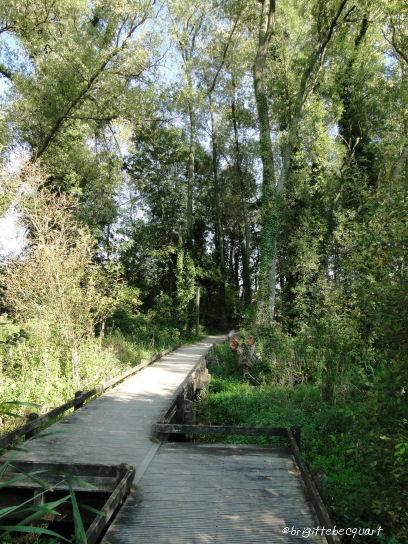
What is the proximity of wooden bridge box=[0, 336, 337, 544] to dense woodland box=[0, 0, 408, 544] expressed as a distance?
2.66 feet

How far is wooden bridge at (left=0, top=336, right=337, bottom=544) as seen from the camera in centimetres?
392

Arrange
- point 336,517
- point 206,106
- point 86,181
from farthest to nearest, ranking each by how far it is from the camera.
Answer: point 206,106, point 86,181, point 336,517

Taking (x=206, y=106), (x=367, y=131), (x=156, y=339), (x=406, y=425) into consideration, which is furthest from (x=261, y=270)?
(x=206, y=106)

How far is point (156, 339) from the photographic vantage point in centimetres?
2173

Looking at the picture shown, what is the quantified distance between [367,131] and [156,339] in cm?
1513

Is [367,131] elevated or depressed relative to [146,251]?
elevated

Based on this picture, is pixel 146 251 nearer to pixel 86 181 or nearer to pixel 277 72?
pixel 86 181

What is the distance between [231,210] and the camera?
3391 cm

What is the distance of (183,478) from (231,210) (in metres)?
29.8

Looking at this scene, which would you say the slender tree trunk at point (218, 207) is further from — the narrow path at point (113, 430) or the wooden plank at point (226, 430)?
the wooden plank at point (226, 430)

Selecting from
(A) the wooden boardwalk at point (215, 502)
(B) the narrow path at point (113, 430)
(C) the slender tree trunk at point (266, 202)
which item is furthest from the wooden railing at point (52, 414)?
(C) the slender tree trunk at point (266, 202)

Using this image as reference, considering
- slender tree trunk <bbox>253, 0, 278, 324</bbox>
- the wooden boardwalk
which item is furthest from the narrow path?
slender tree trunk <bbox>253, 0, 278, 324</bbox>

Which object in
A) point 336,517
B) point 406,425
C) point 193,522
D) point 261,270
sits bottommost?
point 336,517

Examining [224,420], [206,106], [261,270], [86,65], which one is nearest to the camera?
[224,420]
